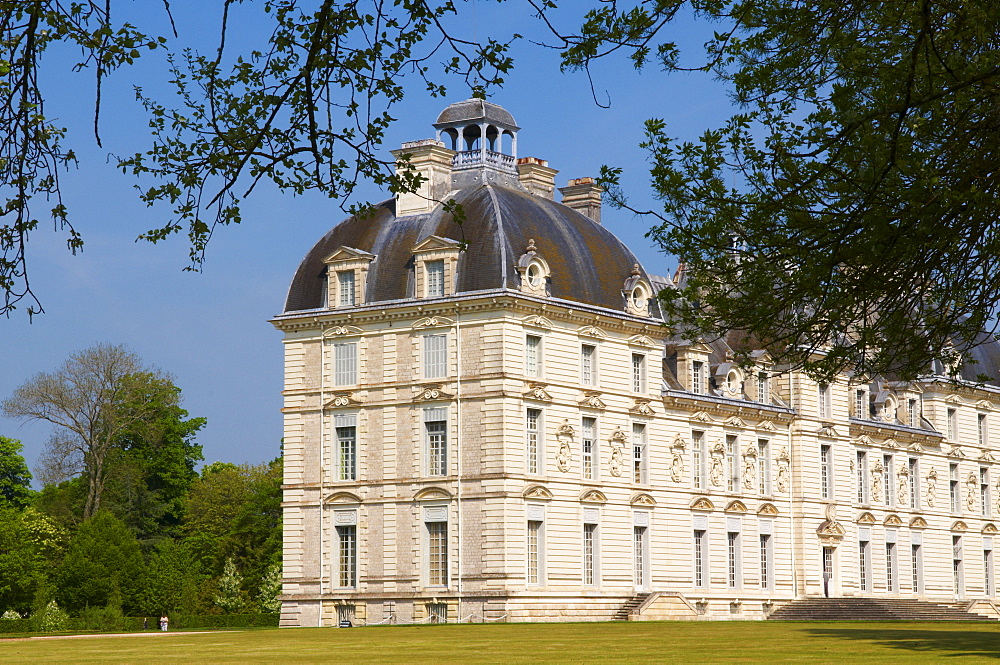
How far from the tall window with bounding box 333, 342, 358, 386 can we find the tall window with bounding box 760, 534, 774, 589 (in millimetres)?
18244

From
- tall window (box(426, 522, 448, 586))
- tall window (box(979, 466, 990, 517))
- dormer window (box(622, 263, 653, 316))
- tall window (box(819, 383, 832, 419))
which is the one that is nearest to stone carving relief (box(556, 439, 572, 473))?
tall window (box(426, 522, 448, 586))

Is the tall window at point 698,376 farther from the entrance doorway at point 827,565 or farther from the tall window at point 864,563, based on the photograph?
the tall window at point 864,563

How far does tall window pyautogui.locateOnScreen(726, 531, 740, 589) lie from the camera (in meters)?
60.1

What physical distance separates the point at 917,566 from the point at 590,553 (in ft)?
77.5

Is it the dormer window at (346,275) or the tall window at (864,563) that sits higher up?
the dormer window at (346,275)

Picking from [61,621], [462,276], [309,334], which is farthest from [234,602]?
[462,276]

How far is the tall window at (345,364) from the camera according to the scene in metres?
53.8

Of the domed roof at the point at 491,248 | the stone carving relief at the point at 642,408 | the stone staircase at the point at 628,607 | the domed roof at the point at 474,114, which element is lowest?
the stone staircase at the point at 628,607

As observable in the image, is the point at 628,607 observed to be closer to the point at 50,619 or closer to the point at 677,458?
the point at 677,458

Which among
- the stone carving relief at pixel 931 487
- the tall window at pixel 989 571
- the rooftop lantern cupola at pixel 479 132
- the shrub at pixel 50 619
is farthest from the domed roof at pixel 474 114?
the tall window at pixel 989 571

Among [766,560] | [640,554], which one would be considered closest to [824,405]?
[766,560]

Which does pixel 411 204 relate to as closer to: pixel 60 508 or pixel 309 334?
pixel 309 334

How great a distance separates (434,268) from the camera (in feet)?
172

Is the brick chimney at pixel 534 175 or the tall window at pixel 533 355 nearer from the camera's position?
the tall window at pixel 533 355
